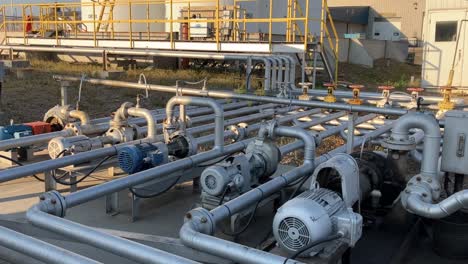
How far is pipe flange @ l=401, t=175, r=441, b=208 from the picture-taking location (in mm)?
3580

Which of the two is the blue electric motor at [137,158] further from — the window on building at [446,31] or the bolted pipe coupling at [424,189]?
the window on building at [446,31]

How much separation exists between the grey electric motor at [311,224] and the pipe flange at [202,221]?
1.52 ft

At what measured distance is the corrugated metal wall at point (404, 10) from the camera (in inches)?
1403

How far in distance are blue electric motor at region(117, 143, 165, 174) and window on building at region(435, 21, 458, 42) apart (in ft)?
41.7

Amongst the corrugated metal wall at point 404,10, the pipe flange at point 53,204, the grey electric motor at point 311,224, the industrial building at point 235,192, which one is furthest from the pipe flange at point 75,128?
the corrugated metal wall at point 404,10

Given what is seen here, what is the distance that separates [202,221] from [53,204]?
37.0 inches

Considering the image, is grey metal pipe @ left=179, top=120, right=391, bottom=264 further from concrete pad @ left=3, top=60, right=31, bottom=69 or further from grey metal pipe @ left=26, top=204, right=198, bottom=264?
concrete pad @ left=3, top=60, right=31, bottom=69

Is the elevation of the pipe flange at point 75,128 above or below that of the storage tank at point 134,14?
below

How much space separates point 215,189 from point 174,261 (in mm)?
1608

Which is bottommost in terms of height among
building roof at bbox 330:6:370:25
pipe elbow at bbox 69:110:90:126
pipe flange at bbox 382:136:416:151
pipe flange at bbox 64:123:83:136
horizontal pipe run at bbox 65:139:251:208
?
horizontal pipe run at bbox 65:139:251:208

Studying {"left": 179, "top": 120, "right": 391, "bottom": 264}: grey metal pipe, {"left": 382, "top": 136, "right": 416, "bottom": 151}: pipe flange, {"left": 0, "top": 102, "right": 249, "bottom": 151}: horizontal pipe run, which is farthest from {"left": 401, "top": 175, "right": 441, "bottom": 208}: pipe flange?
{"left": 0, "top": 102, "right": 249, "bottom": 151}: horizontal pipe run

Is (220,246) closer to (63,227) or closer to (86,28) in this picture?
(63,227)

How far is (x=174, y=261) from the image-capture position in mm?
2213

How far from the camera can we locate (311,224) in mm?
2941
